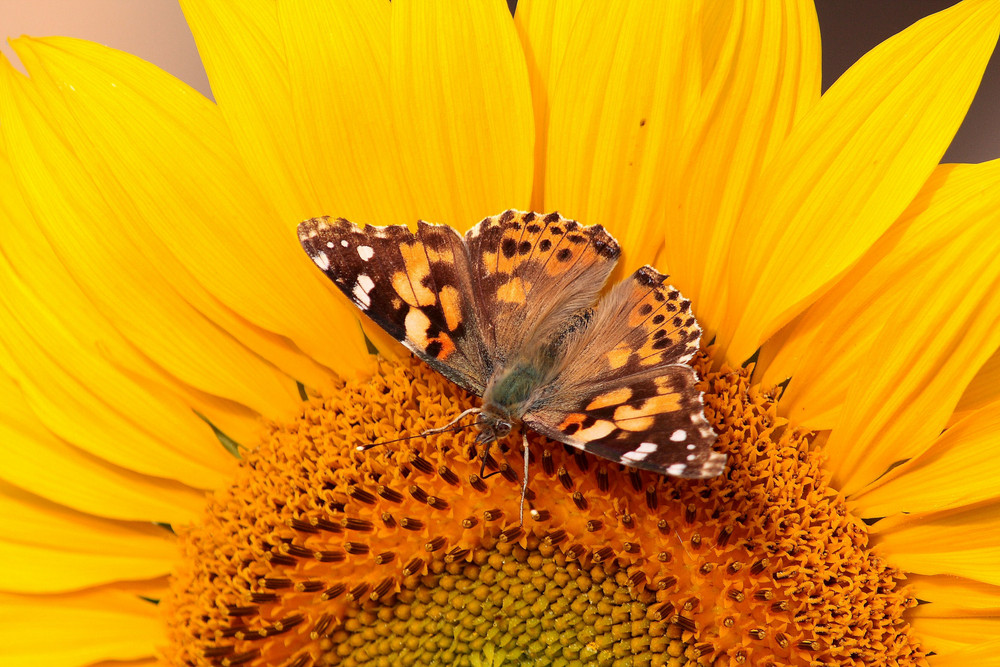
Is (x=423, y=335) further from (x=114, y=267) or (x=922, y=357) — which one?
(x=922, y=357)

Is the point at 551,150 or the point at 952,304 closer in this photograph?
the point at 952,304

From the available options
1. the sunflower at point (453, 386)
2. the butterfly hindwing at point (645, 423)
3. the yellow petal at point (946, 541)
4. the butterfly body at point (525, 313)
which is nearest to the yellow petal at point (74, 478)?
the sunflower at point (453, 386)

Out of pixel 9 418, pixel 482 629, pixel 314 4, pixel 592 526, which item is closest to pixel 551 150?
pixel 314 4

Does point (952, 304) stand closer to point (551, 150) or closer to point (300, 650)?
point (551, 150)

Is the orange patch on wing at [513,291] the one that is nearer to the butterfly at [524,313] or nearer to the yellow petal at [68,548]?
the butterfly at [524,313]

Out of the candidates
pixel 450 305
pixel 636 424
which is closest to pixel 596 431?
pixel 636 424

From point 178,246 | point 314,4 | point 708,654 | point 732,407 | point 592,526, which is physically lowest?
point 708,654

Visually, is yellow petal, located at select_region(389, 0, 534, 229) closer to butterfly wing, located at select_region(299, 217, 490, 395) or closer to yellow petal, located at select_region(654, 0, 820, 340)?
butterfly wing, located at select_region(299, 217, 490, 395)
